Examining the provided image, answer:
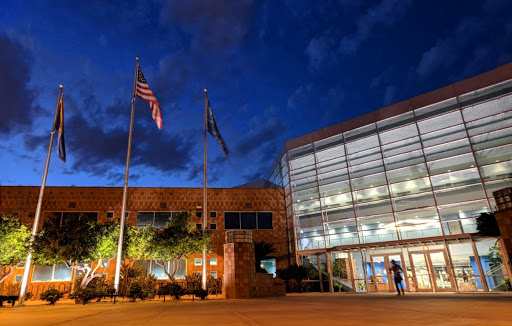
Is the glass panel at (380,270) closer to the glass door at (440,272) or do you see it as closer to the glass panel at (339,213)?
the glass door at (440,272)

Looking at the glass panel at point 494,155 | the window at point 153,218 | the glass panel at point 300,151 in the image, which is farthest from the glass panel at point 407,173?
the window at point 153,218

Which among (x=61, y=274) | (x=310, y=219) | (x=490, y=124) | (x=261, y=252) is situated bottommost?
(x=61, y=274)

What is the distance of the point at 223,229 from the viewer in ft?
95.7

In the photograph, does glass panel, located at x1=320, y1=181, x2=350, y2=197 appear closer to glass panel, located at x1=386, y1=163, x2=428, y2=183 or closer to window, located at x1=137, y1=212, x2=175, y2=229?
glass panel, located at x1=386, y1=163, x2=428, y2=183

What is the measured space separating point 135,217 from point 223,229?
8.23 m

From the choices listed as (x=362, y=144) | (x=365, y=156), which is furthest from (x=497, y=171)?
(x=362, y=144)

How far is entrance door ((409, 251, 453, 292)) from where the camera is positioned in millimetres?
19406

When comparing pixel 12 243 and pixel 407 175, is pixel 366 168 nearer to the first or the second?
pixel 407 175

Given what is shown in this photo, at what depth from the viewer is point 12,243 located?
17.2m

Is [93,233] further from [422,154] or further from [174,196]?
[422,154]

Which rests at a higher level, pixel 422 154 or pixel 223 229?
pixel 422 154

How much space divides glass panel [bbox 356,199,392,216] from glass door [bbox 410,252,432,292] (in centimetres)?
376

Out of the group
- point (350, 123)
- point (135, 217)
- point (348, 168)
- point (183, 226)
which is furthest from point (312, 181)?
point (135, 217)

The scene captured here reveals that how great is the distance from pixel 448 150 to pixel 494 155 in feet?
8.60
